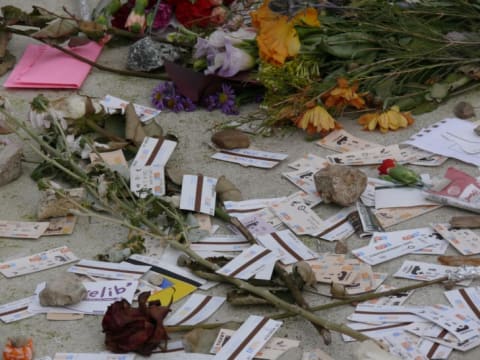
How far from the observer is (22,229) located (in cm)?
278

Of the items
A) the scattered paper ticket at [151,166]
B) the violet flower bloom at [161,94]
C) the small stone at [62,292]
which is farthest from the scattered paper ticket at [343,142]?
the small stone at [62,292]

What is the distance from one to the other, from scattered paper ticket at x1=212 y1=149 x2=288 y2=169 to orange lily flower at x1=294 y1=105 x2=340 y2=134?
0.48 ft

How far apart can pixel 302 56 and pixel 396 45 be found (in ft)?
1.16

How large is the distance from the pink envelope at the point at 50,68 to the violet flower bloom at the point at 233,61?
2.22 ft

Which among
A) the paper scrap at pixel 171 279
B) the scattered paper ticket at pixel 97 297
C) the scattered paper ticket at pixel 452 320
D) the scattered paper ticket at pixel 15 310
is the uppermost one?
the scattered paper ticket at pixel 15 310

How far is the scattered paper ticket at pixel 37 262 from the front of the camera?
8.46ft

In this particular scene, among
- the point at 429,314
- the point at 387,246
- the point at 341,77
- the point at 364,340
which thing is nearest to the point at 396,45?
the point at 341,77

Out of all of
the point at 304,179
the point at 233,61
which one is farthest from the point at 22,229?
the point at 233,61

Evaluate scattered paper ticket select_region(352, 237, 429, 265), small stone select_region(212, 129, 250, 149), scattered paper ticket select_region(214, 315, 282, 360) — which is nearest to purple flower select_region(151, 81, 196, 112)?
small stone select_region(212, 129, 250, 149)

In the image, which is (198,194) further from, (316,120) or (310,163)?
(316,120)

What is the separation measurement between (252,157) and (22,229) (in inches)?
32.8

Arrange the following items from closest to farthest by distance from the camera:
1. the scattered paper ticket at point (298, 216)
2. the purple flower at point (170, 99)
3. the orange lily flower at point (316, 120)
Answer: the scattered paper ticket at point (298, 216), the orange lily flower at point (316, 120), the purple flower at point (170, 99)

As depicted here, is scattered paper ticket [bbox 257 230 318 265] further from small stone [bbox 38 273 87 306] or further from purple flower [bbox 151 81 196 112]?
purple flower [bbox 151 81 196 112]

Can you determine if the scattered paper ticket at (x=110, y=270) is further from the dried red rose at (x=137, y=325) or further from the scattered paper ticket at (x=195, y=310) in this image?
the dried red rose at (x=137, y=325)
